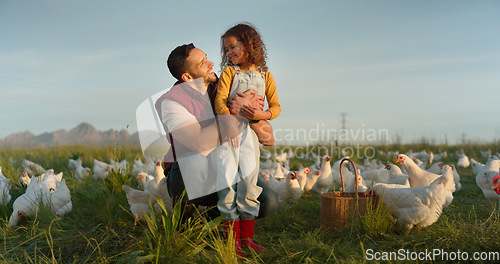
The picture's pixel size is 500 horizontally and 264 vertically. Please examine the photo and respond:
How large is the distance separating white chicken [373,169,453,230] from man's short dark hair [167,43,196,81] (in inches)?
87.4

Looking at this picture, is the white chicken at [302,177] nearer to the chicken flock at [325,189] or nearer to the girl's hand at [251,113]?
the chicken flock at [325,189]

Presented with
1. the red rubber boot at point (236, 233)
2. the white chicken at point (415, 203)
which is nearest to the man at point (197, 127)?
the red rubber boot at point (236, 233)

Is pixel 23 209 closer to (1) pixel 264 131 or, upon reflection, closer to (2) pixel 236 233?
(2) pixel 236 233

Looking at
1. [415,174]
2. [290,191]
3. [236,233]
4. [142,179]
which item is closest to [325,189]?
[290,191]

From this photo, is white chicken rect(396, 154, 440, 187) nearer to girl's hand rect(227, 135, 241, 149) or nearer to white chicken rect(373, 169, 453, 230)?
white chicken rect(373, 169, 453, 230)

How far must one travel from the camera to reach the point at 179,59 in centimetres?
338

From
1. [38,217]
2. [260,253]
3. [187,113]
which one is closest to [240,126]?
[187,113]

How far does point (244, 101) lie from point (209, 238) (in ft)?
4.29

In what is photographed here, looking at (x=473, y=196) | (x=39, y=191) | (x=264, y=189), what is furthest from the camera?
(x=473, y=196)

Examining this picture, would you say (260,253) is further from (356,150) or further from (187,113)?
(356,150)

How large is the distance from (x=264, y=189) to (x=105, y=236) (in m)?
1.64

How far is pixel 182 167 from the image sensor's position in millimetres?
3293

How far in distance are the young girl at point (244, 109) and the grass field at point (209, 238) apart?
205 mm

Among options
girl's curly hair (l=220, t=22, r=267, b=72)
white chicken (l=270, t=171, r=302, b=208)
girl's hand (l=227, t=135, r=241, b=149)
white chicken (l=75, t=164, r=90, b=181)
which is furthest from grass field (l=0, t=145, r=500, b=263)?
A: white chicken (l=75, t=164, r=90, b=181)
